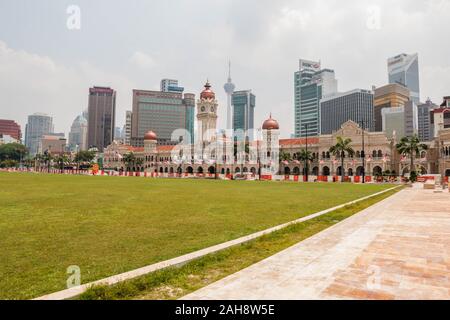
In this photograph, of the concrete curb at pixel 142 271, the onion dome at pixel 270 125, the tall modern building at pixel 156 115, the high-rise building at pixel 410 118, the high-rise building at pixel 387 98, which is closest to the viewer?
the concrete curb at pixel 142 271

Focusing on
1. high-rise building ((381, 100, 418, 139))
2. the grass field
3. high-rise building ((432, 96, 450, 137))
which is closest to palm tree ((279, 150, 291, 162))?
high-rise building ((432, 96, 450, 137))

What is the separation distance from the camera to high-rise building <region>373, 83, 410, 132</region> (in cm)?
18012

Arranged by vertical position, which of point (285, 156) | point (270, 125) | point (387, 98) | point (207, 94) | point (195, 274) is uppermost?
point (387, 98)

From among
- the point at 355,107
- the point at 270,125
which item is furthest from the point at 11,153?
the point at 355,107

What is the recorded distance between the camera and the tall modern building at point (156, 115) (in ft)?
620

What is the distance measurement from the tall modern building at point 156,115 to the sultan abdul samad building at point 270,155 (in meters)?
57.5

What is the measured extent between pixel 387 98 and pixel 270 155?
409 ft

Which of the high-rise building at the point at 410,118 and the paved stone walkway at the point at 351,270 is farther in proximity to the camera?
the high-rise building at the point at 410,118

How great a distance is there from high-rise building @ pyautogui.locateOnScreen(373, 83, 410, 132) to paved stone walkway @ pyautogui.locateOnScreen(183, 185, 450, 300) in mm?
191521

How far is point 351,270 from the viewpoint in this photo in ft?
19.0

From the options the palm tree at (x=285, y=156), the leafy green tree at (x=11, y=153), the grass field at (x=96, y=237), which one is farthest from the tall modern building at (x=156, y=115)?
the grass field at (x=96, y=237)

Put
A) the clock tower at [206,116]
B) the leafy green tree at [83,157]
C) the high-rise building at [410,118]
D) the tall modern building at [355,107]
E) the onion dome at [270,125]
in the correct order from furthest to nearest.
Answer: the tall modern building at [355,107], the high-rise building at [410,118], the leafy green tree at [83,157], the clock tower at [206,116], the onion dome at [270,125]

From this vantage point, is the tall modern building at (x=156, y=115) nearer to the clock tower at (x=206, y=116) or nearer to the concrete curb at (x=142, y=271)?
the clock tower at (x=206, y=116)

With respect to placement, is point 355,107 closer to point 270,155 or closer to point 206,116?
point 206,116
